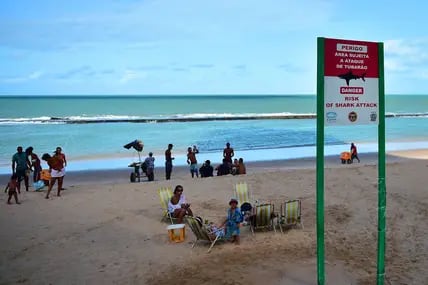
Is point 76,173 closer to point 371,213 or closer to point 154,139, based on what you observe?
point 371,213

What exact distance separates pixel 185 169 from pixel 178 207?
971 centimetres

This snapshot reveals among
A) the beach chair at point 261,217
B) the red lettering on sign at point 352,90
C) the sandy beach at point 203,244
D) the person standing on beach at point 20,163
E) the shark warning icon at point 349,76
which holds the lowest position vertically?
the sandy beach at point 203,244

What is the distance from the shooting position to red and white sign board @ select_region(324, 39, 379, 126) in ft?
16.4

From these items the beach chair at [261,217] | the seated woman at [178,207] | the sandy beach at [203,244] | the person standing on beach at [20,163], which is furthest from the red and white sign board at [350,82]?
the person standing on beach at [20,163]

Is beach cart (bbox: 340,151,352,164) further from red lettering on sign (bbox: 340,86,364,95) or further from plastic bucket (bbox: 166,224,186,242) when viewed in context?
red lettering on sign (bbox: 340,86,364,95)

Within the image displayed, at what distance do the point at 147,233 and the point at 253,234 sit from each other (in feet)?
6.52

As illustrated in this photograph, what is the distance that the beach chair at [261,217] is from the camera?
856 cm

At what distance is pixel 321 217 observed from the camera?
514cm

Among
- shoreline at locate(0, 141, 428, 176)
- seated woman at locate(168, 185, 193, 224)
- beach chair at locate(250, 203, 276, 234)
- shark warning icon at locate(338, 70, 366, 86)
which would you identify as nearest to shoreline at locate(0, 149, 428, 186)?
shoreline at locate(0, 141, 428, 176)

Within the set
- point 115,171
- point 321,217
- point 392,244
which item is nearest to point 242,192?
point 392,244

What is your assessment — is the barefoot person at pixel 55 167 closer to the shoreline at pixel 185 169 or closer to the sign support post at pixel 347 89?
the shoreline at pixel 185 169

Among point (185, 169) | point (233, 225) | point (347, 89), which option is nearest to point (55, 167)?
point (233, 225)

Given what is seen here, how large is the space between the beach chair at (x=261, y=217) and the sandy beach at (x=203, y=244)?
0.14 m

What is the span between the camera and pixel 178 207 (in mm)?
9383
